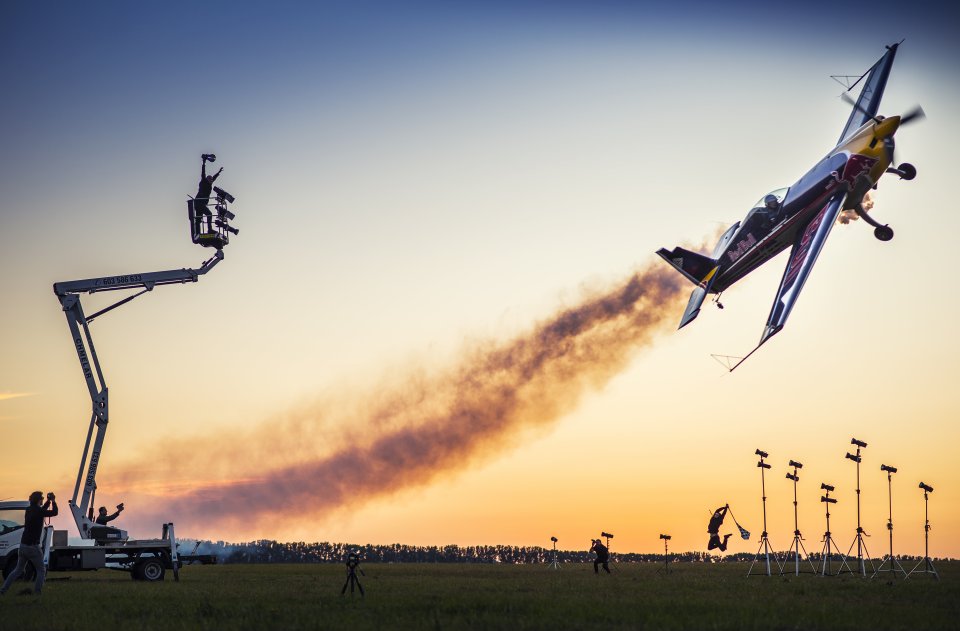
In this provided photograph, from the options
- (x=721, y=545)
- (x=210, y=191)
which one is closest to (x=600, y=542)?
(x=721, y=545)

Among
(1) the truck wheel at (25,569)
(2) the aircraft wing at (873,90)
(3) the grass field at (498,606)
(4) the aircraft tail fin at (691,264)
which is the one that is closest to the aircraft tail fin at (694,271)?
(4) the aircraft tail fin at (691,264)

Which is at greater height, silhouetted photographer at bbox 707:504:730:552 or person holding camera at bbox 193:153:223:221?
person holding camera at bbox 193:153:223:221

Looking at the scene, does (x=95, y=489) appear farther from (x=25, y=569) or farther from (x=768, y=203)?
(x=768, y=203)

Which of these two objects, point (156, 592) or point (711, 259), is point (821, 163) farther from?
point (156, 592)

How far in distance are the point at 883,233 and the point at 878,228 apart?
337 mm

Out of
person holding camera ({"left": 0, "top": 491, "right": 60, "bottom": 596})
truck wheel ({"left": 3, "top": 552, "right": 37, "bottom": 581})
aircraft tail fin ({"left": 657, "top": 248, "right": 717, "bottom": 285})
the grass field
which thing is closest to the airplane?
aircraft tail fin ({"left": 657, "top": 248, "right": 717, "bottom": 285})

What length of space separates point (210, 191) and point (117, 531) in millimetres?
17871

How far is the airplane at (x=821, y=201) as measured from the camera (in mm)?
43281

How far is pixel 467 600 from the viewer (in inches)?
1046

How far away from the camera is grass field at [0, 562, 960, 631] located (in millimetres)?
21463

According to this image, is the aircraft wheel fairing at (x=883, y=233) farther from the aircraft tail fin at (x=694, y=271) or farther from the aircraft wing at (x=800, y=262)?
the aircraft tail fin at (x=694, y=271)

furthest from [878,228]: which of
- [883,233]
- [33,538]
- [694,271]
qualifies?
[33,538]

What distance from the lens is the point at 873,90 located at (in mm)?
47938

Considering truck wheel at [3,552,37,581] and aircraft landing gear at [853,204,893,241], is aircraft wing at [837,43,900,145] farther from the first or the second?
truck wheel at [3,552,37,581]
